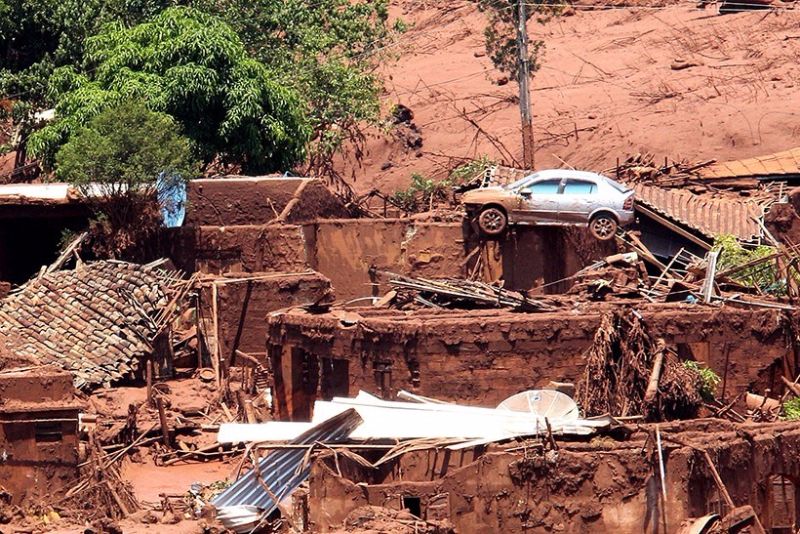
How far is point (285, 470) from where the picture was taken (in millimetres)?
24078

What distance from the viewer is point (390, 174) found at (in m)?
56.3

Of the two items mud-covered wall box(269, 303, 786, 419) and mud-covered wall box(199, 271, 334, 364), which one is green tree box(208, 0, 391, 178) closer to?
mud-covered wall box(199, 271, 334, 364)

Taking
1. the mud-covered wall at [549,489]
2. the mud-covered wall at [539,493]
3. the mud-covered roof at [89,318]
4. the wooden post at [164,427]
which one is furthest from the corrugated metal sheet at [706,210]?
the mud-covered wall at [539,493]

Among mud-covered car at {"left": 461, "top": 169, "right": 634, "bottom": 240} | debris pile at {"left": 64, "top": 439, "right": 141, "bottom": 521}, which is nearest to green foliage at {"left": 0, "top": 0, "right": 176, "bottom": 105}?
mud-covered car at {"left": 461, "top": 169, "right": 634, "bottom": 240}

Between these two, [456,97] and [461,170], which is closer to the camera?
[461,170]

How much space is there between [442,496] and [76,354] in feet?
39.9

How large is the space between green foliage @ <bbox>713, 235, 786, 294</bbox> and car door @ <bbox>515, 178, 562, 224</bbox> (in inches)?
127

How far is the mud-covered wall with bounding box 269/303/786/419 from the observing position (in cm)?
2895

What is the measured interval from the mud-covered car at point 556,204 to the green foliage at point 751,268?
2.36 metres

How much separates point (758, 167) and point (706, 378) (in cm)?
1662

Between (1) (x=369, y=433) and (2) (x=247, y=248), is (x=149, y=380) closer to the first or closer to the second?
(2) (x=247, y=248)

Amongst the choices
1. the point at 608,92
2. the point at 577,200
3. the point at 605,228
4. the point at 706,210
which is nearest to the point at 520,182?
the point at 577,200

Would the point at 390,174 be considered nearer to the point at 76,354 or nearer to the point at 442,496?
the point at 76,354

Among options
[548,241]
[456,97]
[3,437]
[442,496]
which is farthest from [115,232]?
[456,97]
